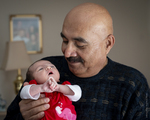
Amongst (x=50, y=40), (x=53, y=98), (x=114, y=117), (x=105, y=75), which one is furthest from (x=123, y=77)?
(x=50, y=40)

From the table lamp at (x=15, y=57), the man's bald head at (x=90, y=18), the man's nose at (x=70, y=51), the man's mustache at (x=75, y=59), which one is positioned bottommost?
the table lamp at (x=15, y=57)

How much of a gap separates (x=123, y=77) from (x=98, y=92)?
Answer: 8.3 inches

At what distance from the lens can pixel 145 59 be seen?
4.09m

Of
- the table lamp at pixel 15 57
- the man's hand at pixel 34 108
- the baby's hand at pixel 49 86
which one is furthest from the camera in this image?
the table lamp at pixel 15 57

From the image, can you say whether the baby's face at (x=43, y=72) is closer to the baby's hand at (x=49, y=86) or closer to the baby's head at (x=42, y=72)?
the baby's head at (x=42, y=72)

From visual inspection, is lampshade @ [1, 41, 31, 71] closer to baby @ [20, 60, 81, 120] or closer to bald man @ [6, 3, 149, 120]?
bald man @ [6, 3, 149, 120]

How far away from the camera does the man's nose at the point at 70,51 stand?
125 cm

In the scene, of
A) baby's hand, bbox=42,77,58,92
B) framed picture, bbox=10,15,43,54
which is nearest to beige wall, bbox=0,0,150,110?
framed picture, bbox=10,15,43,54

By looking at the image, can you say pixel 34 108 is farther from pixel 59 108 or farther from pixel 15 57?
pixel 15 57

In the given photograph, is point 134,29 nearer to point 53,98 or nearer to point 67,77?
point 67,77

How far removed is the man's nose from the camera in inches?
49.2

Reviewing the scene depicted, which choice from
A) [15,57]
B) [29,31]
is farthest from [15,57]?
[29,31]

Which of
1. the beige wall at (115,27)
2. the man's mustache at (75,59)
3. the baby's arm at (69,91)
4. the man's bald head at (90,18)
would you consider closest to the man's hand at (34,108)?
the baby's arm at (69,91)

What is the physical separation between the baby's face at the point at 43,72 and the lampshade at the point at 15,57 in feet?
6.52
